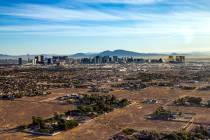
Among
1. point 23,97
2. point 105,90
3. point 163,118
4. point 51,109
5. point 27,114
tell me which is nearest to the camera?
point 163,118

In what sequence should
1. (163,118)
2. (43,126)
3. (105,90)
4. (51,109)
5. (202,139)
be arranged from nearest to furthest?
1. (202,139)
2. (43,126)
3. (163,118)
4. (51,109)
5. (105,90)

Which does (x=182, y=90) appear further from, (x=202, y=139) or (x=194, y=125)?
(x=202, y=139)

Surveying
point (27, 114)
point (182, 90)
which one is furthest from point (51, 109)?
point (182, 90)

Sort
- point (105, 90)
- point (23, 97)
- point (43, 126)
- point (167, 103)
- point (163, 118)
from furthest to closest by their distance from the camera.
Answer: point (105, 90), point (23, 97), point (167, 103), point (163, 118), point (43, 126)

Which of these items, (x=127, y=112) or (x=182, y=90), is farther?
(x=182, y=90)

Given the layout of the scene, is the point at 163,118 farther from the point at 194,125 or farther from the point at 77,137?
the point at 77,137

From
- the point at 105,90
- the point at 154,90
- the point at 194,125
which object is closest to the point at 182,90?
the point at 154,90
